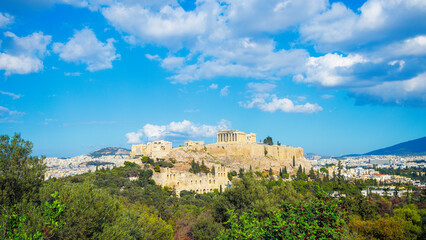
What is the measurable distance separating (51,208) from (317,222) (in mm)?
6190

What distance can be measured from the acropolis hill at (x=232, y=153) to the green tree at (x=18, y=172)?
47303 mm

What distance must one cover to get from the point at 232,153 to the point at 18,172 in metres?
64.7

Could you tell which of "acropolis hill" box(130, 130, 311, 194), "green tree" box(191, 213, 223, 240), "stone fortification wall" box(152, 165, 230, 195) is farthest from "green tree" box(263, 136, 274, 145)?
"green tree" box(191, 213, 223, 240)

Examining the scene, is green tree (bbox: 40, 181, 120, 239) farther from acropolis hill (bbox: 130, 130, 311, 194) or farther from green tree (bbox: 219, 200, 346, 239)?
acropolis hill (bbox: 130, 130, 311, 194)

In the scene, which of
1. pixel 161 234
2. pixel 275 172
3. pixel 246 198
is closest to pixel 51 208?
pixel 161 234

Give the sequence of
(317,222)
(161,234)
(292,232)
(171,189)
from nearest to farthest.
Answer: (292,232), (317,222), (161,234), (171,189)

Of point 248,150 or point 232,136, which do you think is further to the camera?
point 232,136

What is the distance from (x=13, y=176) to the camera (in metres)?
11.2

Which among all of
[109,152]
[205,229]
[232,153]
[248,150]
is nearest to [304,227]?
[205,229]

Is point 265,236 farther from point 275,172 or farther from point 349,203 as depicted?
point 275,172

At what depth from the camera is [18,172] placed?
11547 millimetres

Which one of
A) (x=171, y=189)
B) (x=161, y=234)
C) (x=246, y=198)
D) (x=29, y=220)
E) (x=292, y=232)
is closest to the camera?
(x=292, y=232)

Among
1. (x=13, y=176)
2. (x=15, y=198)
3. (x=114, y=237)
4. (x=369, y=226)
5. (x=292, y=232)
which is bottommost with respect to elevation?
(x=369, y=226)

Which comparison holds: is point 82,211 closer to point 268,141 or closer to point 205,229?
point 205,229
